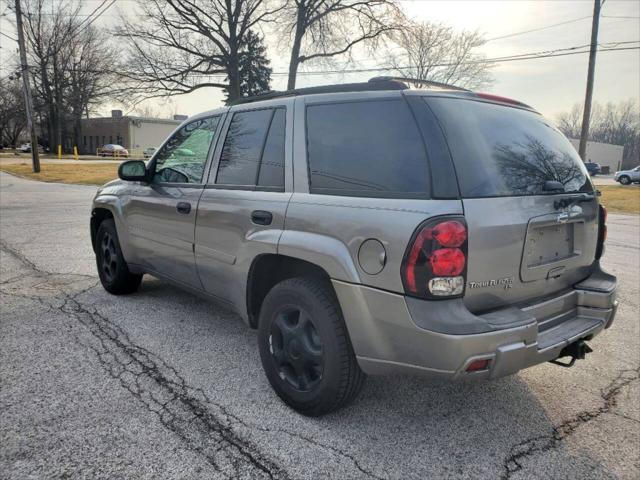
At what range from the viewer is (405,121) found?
239 cm

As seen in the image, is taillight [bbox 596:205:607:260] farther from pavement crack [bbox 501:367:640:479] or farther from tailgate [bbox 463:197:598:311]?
pavement crack [bbox 501:367:640:479]

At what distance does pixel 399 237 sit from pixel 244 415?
1413 millimetres

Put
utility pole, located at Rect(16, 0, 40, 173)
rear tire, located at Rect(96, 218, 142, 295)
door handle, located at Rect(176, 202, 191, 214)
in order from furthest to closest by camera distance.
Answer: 1. utility pole, located at Rect(16, 0, 40, 173)
2. rear tire, located at Rect(96, 218, 142, 295)
3. door handle, located at Rect(176, 202, 191, 214)

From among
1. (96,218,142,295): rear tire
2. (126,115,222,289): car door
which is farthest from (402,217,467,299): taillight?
(96,218,142,295): rear tire

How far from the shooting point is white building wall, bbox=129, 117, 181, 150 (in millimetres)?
69438

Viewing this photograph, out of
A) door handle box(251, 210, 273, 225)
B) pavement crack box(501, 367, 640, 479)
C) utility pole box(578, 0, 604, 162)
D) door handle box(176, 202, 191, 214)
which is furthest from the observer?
utility pole box(578, 0, 604, 162)

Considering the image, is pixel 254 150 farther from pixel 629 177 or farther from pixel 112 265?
pixel 629 177

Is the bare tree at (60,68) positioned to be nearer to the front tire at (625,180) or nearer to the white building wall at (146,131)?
the white building wall at (146,131)

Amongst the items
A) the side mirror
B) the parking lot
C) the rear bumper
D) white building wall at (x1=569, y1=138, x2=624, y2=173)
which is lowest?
the parking lot

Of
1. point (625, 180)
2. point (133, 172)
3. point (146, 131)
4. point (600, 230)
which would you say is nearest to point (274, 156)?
point (133, 172)

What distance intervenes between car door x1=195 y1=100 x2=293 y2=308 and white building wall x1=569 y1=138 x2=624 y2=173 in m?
78.3

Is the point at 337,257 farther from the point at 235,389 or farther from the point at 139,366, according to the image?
the point at 139,366

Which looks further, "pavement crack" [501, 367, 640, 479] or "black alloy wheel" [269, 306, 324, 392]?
"black alloy wheel" [269, 306, 324, 392]

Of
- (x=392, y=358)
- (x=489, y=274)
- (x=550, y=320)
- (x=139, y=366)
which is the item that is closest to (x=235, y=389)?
(x=139, y=366)
